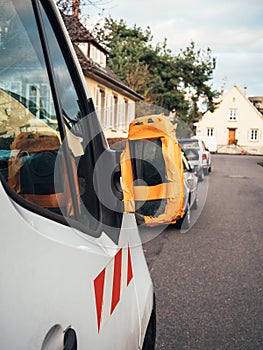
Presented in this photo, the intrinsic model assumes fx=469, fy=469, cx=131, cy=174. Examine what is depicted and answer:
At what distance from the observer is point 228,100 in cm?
6725

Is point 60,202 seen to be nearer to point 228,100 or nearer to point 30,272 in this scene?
point 30,272

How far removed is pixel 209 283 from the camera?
5.34m

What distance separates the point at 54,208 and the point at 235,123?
221ft

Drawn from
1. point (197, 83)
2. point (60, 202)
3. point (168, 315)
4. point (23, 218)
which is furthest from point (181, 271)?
point (197, 83)

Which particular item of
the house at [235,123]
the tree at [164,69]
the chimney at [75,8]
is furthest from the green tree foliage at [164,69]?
the chimney at [75,8]

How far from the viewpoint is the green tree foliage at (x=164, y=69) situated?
42812mm

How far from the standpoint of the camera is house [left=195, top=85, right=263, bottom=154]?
217 ft

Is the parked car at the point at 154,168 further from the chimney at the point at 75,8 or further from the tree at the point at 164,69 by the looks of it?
the tree at the point at 164,69

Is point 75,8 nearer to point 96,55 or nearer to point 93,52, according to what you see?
point 93,52

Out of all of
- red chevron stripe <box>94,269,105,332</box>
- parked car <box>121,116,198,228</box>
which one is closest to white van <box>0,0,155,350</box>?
red chevron stripe <box>94,269,105,332</box>

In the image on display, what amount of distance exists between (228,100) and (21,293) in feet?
225

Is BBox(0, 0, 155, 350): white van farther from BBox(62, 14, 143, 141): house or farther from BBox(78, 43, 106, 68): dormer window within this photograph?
BBox(78, 43, 106, 68): dormer window

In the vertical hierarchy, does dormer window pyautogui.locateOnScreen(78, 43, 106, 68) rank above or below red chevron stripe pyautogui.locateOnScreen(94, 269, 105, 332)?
above

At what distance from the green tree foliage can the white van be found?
38.0 metres
